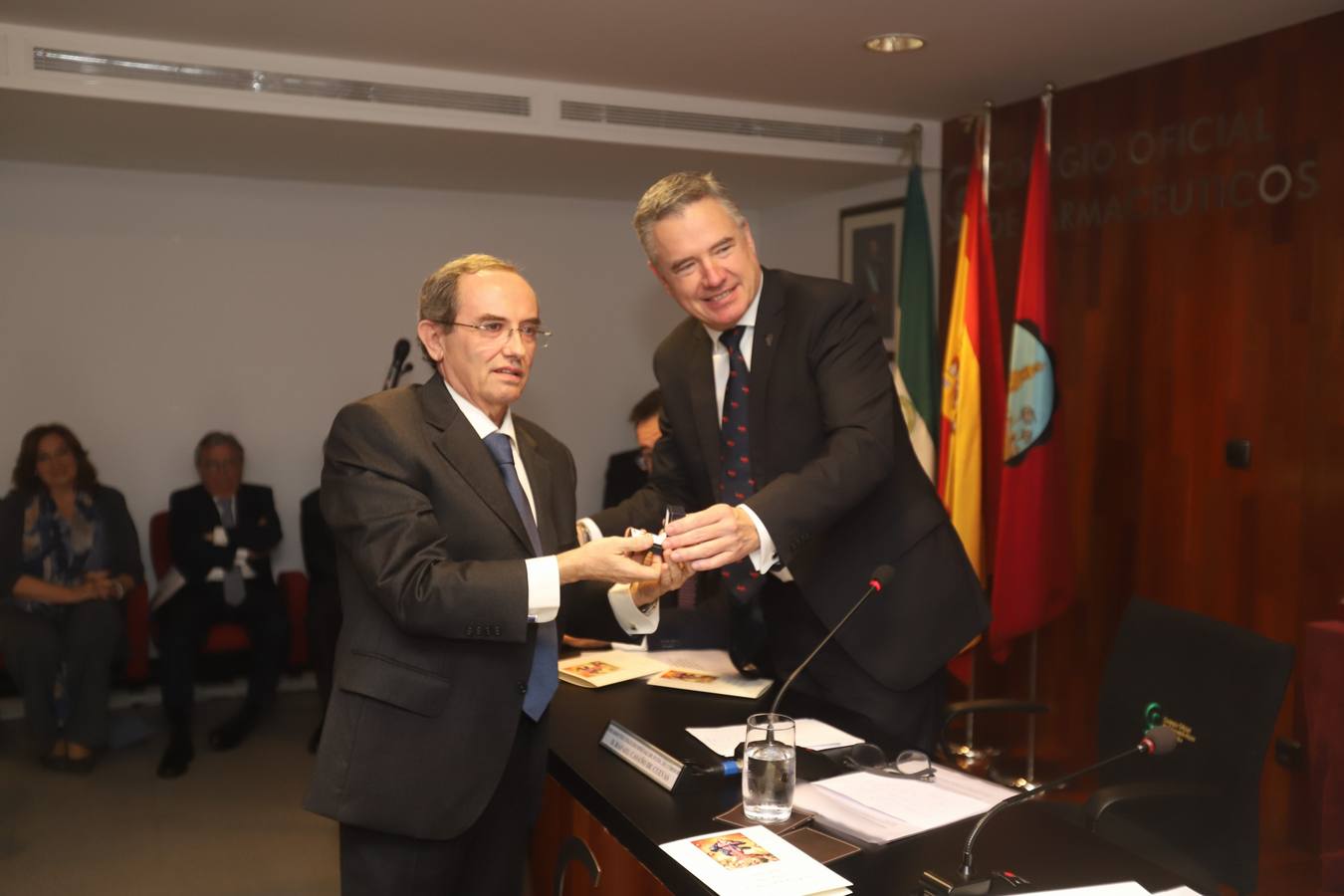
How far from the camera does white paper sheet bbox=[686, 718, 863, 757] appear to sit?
2.11 m

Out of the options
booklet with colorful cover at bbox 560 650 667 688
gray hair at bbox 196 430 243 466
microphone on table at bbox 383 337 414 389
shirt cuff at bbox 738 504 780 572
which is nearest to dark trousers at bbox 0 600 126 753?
gray hair at bbox 196 430 243 466

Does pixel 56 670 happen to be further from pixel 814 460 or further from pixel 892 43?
pixel 892 43

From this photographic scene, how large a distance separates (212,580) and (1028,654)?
12.2 feet

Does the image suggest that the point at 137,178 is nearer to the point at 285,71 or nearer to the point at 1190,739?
the point at 285,71

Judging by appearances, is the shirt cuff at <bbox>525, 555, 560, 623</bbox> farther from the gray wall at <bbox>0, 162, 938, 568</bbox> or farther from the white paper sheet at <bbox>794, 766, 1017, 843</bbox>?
the gray wall at <bbox>0, 162, 938, 568</bbox>

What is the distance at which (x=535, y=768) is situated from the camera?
210 centimetres

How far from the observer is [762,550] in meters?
2.17

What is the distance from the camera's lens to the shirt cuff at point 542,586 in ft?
6.23

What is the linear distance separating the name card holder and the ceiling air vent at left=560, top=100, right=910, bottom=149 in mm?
3222

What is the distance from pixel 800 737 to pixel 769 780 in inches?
15.0

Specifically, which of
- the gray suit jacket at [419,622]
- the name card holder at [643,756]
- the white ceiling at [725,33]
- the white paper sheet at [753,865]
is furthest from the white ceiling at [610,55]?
the white paper sheet at [753,865]

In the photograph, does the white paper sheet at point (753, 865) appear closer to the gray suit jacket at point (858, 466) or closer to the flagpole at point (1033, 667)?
the gray suit jacket at point (858, 466)

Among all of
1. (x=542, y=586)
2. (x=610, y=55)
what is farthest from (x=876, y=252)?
(x=542, y=586)

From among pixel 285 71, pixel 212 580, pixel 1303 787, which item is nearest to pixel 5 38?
pixel 285 71
